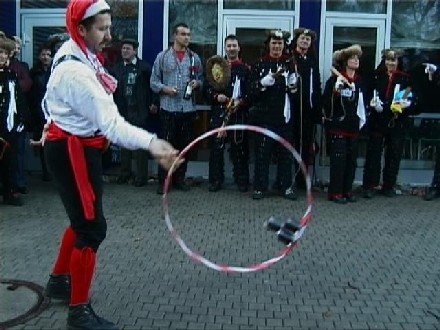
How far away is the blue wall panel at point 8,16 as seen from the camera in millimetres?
10648

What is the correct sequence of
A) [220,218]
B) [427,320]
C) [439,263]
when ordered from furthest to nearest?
[220,218], [439,263], [427,320]

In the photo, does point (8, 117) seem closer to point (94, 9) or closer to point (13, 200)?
point (13, 200)

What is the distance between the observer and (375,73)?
9453mm

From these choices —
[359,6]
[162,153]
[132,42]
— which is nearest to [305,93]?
[359,6]

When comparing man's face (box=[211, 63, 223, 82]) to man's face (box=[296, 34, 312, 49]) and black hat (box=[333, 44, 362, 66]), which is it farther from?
black hat (box=[333, 44, 362, 66])

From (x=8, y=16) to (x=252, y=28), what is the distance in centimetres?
383

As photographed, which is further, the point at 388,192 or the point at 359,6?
Result: the point at 359,6

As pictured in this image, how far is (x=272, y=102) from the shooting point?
8844mm

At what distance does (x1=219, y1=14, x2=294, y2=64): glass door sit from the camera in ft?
33.8

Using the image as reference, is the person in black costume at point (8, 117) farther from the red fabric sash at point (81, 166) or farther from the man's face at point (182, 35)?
the red fabric sash at point (81, 166)

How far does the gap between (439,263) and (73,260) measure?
11.8 feet

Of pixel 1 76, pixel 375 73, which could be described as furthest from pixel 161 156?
pixel 375 73

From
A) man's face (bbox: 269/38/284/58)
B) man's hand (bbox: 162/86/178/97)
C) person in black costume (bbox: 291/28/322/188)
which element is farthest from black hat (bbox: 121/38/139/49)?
person in black costume (bbox: 291/28/322/188)

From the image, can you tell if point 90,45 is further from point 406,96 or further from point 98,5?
point 406,96
